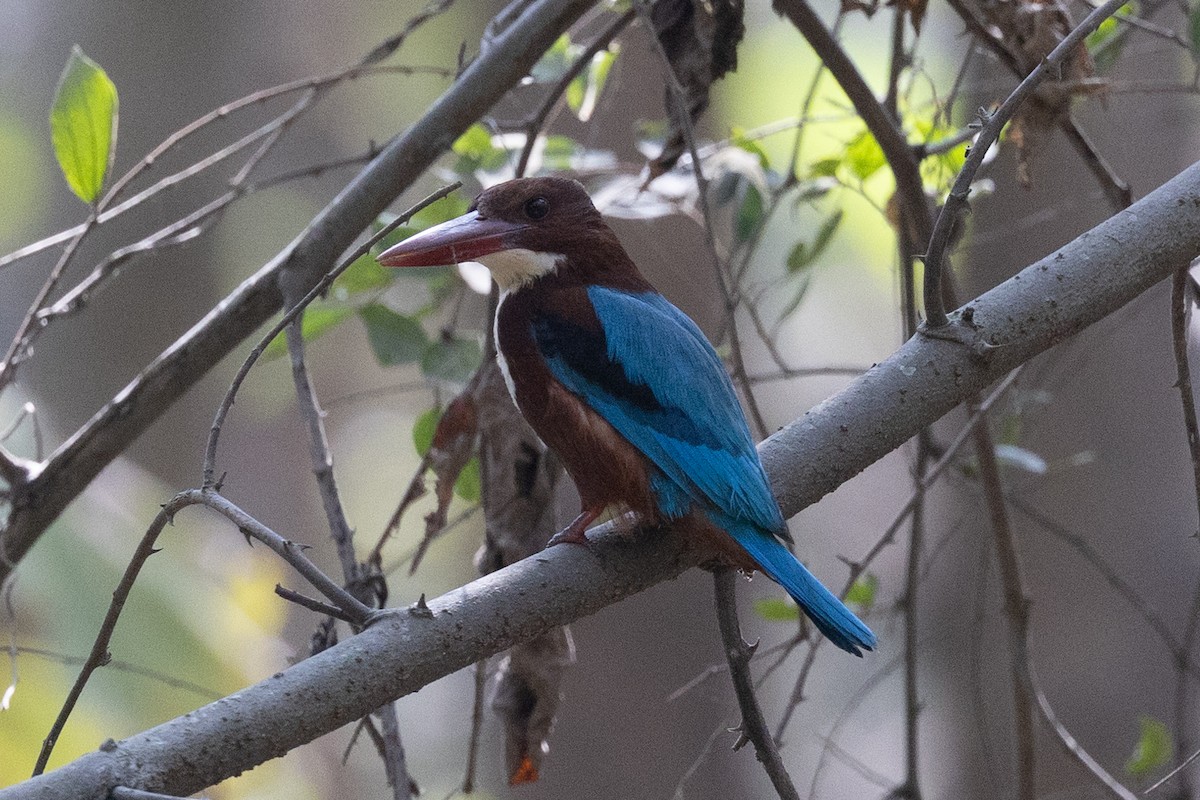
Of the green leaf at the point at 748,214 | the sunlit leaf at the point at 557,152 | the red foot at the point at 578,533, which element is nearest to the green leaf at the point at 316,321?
the sunlit leaf at the point at 557,152

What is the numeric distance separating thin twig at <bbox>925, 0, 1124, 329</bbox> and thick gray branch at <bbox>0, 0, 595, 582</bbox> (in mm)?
1126

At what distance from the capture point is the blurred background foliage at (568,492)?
10.0 ft

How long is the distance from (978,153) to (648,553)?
84 cm

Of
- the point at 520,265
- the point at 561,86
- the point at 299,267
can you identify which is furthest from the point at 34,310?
the point at 561,86

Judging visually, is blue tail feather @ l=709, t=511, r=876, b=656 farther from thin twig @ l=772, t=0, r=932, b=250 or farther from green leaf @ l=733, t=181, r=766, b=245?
green leaf @ l=733, t=181, r=766, b=245

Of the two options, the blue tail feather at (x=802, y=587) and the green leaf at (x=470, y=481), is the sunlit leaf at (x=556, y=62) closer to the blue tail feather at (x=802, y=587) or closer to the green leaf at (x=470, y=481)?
the green leaf at (x=470, y=481)

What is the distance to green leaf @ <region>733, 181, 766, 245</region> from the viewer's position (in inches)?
117

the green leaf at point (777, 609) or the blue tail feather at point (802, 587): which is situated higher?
the green leaf at point (777, 609)

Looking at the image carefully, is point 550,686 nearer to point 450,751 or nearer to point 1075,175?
point 1075,175

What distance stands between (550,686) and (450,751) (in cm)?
588

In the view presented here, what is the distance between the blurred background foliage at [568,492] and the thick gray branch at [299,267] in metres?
0.15

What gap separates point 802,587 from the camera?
6.41 ft

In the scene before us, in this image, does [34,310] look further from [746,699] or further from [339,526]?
[746,699]

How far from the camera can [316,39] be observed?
8547 mm
